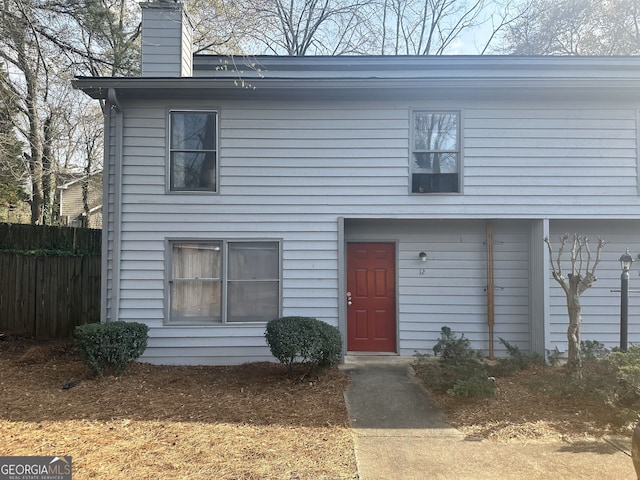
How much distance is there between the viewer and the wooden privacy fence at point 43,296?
7.95 meters

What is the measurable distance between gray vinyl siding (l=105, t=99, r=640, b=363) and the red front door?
2.01 feet

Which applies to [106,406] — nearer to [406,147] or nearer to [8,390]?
[8,390]

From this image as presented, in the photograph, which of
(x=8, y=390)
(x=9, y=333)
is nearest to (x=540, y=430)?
(x=8, y=390)

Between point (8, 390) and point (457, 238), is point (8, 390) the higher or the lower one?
the lower one

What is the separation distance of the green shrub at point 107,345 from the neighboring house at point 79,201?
41.8 ft

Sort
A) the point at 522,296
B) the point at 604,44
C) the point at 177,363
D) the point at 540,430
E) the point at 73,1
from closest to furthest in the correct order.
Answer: the point at 540,430, the point at 177,363, the point at 522,296, the point at 73,1, the point at 604,44

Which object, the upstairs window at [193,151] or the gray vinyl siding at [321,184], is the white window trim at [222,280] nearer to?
the gray vinyl siding at [321,184]

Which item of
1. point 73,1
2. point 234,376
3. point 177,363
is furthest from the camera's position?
point 73,1

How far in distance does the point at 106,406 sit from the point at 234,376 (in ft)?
5.64

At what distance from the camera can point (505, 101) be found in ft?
21.2

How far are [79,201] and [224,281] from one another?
26631mm

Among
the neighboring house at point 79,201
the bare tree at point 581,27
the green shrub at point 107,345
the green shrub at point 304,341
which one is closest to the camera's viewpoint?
the green shrub at point 304,341

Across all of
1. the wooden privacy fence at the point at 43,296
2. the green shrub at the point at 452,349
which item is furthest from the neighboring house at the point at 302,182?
the wooden privacy fence at the point at 43,296

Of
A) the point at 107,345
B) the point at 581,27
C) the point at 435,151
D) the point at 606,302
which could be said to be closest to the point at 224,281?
the point at 107,345
